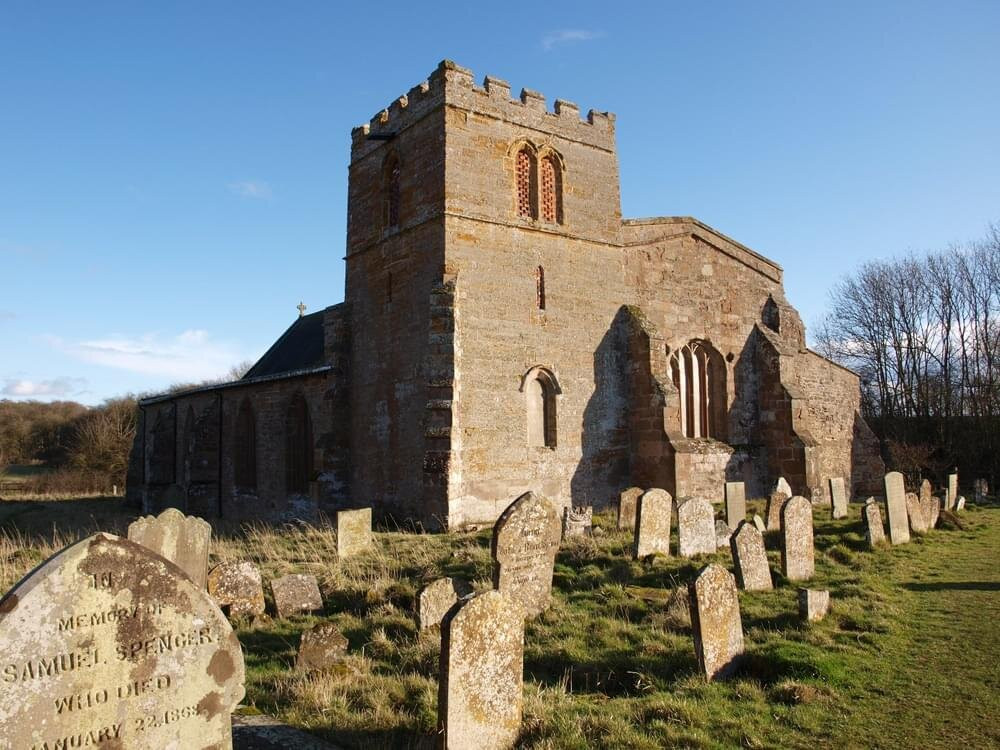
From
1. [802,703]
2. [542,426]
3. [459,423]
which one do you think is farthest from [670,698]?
[542,426]

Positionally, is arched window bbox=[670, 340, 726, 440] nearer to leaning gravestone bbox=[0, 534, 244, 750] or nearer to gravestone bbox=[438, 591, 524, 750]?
gravestone bbox=[438, 591, 524, 750]

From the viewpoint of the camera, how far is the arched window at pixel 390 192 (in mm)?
18297

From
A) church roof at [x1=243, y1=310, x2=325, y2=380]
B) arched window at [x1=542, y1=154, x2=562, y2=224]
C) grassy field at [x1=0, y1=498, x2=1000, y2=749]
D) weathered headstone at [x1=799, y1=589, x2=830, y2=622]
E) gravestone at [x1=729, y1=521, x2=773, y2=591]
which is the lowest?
grassy field at [x1=0, y1=498, x2=1000, y2=749]

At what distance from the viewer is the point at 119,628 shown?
376 cm

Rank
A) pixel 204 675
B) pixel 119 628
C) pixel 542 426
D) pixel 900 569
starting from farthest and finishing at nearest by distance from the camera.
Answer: pixel 542 426
pixel 900 569
pixel 204 675
pixel 119 628

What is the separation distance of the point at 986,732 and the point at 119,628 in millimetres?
6224

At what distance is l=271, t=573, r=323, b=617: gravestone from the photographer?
31.5ft

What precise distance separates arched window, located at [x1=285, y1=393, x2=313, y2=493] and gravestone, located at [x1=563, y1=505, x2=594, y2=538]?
32.8ft

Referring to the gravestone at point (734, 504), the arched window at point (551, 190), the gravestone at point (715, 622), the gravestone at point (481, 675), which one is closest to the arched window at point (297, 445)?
the arched window at point (551, 190)

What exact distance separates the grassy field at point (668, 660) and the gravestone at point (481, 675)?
318mm

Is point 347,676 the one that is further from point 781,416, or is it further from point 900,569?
point 781,416

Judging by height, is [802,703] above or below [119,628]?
below

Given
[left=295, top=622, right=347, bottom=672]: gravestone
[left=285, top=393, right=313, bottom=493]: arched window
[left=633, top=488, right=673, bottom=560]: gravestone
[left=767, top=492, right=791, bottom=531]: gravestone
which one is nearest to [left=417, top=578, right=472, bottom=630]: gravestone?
[left=295, top=622, right=347, bottom=672]: gravestone

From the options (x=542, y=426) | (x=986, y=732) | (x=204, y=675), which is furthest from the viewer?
(x=542, y=426)
